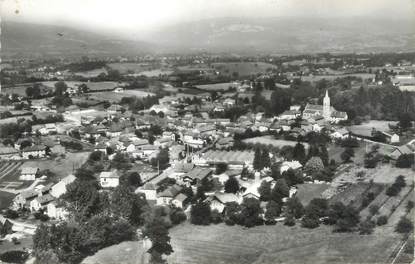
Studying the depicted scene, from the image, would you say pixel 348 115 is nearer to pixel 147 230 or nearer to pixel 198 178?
pixel 198 178

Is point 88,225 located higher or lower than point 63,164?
higher

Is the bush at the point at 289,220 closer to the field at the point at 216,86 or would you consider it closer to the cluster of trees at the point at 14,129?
the cluster of trees at the point at 14,129

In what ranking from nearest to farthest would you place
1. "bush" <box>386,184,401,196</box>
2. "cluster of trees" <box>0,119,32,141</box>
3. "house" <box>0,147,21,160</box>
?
"bush" <box>386,184,401,196</box> < "house" <box>0,147,21,160</box> < "cluster of trees" <box>0,119,32,141</box>

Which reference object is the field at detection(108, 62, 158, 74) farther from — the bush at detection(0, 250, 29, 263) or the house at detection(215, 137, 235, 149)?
the bush at detection(0, 250, 29, 263)

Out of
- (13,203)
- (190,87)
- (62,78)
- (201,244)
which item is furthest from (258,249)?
(62,78)

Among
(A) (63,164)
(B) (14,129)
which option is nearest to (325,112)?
(A) (63,164)

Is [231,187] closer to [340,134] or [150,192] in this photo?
[150,192]

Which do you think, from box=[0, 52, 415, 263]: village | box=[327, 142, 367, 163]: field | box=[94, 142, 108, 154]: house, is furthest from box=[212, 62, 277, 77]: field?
box=[94, 142, 108, 154]: house
